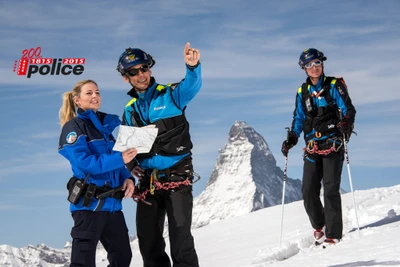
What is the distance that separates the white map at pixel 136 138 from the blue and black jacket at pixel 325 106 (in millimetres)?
5013

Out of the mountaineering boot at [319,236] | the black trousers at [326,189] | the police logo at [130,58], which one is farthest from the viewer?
the mountaineering boot at [319,236]

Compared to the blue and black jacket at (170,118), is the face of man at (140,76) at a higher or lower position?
higher

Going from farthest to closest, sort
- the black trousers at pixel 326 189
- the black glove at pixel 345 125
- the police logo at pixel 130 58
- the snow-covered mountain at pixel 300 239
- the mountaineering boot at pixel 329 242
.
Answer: the black trousers at pixel 326 189
the mountaineering boot at pixel 329 242
the black glove at pixel 345 125
the snow-covered mountain at pixel 300 239
the police logo at pixel 130 58

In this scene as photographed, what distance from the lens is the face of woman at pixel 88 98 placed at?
20.9 feet

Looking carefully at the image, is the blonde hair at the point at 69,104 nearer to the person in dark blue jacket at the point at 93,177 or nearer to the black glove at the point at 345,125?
the person in dark blue jacket at the point at 93,177

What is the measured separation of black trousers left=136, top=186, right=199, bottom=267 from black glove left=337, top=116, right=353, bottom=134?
446cm

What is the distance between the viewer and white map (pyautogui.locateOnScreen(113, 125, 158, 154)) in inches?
241

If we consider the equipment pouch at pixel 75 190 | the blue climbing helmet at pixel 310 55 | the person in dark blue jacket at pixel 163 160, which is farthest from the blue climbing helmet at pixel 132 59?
the blue climbing helmet at pixel 310 55

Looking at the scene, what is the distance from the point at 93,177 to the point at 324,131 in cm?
567

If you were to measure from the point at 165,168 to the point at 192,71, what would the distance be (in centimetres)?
119

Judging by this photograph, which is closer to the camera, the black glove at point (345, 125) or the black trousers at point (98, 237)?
the black trousers at point (98, 237)

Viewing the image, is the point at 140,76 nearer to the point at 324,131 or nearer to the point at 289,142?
the point at 324,131

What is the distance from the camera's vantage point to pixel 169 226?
6.70 metres

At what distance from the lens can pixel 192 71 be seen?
21.4 ft
